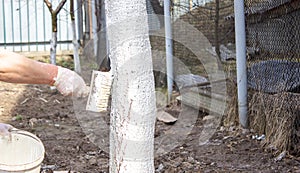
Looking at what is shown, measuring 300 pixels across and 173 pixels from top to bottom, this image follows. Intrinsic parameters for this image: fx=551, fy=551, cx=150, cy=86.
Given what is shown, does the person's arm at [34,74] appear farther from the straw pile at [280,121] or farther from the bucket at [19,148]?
the straw pile at [280,121]

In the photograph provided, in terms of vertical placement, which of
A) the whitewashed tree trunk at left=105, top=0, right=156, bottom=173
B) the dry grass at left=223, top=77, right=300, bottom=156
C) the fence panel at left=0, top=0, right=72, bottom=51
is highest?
the fence panel at left=0, top=0, right=72, bottom=51

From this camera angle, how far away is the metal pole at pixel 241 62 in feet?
13.7

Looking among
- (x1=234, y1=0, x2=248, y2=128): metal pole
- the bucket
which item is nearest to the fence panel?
(x1=234, y1=0, x2=248, y2=128): metal pole

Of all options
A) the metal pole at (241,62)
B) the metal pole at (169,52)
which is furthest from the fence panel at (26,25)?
the metal pole at (241,62)

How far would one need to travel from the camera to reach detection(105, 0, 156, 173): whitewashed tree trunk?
2.08 metres

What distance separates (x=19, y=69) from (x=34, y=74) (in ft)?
0.19

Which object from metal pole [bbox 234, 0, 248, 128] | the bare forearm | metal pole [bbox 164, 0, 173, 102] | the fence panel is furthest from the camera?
the fence panel

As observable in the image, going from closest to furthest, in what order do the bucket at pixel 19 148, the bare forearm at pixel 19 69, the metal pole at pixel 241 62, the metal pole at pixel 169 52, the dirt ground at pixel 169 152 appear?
the bare forearm at pixel 19 69, the bucket at pixel 19 148, the dirt ground at pixel 169 152, the metal pole at pixel 241 62, the metal pole at pixel 169 52

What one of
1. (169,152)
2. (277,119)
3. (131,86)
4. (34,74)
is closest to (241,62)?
(277,119)

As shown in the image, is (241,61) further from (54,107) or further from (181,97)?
(54,107)

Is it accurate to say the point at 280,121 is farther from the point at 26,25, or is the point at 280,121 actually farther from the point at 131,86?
the point at 26,25

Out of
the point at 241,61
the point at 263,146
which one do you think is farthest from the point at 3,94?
the point at 263,146

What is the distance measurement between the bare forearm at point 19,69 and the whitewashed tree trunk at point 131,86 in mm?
325

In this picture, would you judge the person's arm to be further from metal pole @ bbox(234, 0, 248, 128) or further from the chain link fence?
metal pole @ bbox(234, 0, 248, 128)
